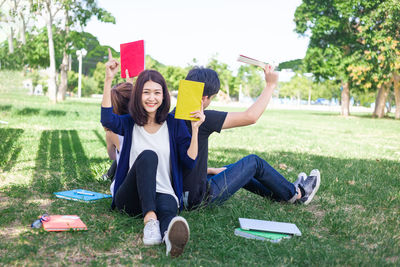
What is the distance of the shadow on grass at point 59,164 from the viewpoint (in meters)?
4.33

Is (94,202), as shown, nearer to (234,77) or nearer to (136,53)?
(136,53)

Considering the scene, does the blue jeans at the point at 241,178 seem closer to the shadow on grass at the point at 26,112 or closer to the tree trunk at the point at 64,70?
the shadow on grass at the point at 26,112

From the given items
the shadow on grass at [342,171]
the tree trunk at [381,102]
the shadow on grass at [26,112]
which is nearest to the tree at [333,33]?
the tree trunk at [381,102]

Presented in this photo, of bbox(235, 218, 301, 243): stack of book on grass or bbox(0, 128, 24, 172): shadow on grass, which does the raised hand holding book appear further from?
bbox(0, 128, 24, 172): shadow on grass

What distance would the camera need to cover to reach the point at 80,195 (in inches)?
151

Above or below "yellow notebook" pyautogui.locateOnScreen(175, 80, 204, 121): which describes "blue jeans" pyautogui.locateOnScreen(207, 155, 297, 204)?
below

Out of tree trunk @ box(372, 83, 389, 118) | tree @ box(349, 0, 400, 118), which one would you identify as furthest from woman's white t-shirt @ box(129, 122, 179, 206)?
tree trunk @ box(372, 83, 389, 118)

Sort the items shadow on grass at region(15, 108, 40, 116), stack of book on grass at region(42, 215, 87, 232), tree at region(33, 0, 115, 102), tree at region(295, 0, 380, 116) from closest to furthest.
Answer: stack of book on grass at region(42, 215, 87, 232)
shadow on grass at region(15, 108, 40, 116)
tree at region(33, 0, 115, 102)
tree at region(295, 0, 380, 116)

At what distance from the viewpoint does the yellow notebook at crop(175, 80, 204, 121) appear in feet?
8.91

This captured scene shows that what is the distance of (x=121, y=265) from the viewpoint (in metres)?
2.32

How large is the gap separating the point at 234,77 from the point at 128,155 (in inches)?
2901

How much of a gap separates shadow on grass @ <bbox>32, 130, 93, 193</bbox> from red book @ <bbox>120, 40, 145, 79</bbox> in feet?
4.95

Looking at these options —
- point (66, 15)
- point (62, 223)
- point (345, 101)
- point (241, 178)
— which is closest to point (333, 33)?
point (345, 101)

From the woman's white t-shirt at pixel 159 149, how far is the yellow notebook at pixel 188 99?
0.31 metres
